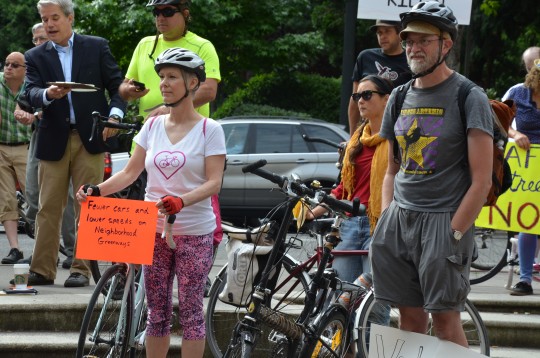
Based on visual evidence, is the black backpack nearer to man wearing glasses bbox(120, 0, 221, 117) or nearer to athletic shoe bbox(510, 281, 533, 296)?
man wearing glasses bbox(120, 0, 221, 117)

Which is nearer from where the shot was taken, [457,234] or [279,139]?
[457,234]

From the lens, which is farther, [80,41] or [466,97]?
[80,41]

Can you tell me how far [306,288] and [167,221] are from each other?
1.49 metres

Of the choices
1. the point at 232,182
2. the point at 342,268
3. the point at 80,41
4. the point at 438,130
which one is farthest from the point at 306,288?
the point at 232,182

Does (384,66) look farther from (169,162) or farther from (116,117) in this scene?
(169,162)

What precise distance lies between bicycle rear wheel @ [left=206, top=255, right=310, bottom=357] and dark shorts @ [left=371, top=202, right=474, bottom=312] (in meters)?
1.63

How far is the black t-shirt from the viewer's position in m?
7.90

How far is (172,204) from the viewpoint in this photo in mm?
Answer: 5832

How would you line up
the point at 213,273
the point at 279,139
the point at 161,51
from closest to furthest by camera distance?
the point at 161,51, the point at 213,273, the point at 279,139

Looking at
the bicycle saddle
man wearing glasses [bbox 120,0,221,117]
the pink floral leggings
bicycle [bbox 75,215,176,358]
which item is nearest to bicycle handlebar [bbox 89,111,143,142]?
man wearing glasses [bbox 120,0,221,117]

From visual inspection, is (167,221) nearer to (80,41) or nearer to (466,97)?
(466,97)

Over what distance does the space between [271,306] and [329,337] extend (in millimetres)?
493

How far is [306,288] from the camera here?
7.21 meters

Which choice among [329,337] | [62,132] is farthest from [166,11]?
[329,337]
